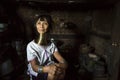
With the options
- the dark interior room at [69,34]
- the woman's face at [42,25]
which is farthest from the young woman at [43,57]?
the dark interior room at [69,34]

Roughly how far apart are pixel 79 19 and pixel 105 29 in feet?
1.66

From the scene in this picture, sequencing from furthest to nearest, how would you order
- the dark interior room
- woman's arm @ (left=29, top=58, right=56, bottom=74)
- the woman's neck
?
the dark interior room → the woman's neck → woman's arm @ (left=29, top=58, right=56, bottom=74)

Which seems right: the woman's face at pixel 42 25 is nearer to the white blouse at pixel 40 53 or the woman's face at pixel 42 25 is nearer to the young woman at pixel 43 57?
the young woman at pixel 43 57

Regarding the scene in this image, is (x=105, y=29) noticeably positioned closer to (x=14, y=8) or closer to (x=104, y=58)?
(x=104, y=58)

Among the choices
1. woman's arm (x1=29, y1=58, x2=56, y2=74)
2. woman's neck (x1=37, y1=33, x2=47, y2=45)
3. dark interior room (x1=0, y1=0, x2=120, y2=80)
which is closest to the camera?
woman's arm (x1=29, y1=58, x2=56, y2=74)

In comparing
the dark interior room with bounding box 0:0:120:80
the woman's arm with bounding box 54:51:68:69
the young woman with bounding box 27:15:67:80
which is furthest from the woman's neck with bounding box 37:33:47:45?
the dark interior room with bounding box 0:0:120:80

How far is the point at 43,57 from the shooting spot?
1503 mm

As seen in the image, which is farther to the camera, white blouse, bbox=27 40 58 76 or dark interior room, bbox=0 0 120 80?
dark interior room, bbox=0 0 120 80

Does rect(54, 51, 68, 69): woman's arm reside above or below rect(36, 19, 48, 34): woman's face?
below

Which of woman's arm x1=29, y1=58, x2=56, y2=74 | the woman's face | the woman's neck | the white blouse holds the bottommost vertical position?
woman's arm x1=29, y1=58, x2=56, y2=74

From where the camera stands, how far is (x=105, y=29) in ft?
7.39


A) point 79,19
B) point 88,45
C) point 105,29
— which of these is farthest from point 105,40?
point 79,19

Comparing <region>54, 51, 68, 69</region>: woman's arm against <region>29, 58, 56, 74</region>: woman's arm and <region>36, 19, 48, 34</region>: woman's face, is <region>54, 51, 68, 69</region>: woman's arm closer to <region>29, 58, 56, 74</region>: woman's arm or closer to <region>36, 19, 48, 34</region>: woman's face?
<region>29, 58, 56, 74</region>: woman's arm

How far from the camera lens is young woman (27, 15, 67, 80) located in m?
1.40
